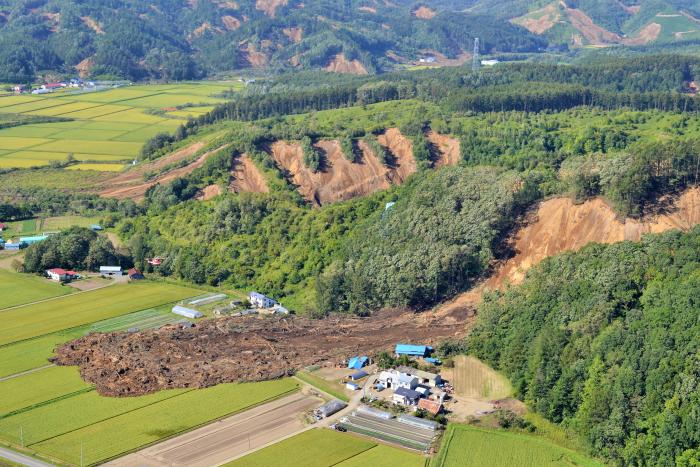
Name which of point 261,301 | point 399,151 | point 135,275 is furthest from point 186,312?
point 399,151

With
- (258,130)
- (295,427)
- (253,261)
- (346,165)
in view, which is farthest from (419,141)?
(295,427)

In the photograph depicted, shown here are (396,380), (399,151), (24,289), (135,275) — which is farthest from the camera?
(399,151)

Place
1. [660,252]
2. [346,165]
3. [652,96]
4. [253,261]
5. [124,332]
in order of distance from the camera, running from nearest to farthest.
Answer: [660,252], [124,332], [253,261], [346,165], [652,96]

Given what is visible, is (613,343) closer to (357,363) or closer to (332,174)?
(357,363)

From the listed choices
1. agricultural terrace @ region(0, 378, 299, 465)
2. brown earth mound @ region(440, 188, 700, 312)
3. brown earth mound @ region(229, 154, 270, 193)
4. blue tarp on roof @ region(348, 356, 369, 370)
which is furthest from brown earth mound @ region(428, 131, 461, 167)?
agricultural terrace @ region(0, 378, 299, 465)

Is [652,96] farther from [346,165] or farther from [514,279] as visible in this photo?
[514,279]
